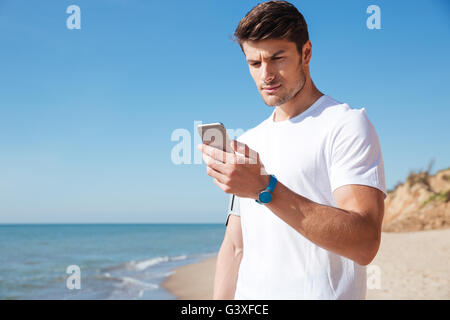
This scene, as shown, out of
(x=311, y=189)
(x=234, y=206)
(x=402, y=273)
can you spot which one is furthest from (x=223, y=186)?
(x=402, y=273)

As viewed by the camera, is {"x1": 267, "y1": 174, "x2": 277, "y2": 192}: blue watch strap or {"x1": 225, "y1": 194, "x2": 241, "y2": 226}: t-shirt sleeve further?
{"x1": 225, "y1": 194, "x2": 241, "y2": 226}: t-shirt sleeve

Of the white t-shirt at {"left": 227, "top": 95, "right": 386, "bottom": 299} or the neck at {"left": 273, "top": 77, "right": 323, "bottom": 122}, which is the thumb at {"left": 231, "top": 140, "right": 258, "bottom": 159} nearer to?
the white t-shirt at {"left": 227, "top": 95, "right": 386, "bottom": 299}

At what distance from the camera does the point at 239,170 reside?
143 cm

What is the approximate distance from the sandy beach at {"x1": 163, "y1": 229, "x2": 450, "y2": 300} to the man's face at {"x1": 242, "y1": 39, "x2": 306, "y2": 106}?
28.0 feet

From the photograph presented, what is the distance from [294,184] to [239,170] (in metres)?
0.49

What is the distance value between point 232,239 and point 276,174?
550mm

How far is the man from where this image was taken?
1.45 metres

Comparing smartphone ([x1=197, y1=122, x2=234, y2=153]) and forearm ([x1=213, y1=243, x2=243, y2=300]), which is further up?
smartphone ([x1=197, y1=122, x2=234, y2=153])

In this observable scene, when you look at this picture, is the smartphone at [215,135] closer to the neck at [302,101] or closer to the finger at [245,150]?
the finger at [245,150]

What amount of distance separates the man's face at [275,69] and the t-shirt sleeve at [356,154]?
0.37m

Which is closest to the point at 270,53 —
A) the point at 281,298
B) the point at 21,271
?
the point at 281,298

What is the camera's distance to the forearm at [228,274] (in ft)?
7.14

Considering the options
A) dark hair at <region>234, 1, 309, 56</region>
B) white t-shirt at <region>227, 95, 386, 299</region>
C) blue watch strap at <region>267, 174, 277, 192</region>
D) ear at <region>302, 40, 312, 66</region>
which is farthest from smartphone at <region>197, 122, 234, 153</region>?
ear at <region>302, 40, 312, 66</region>

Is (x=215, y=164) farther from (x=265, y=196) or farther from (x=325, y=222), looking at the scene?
(x=325, y=222)
